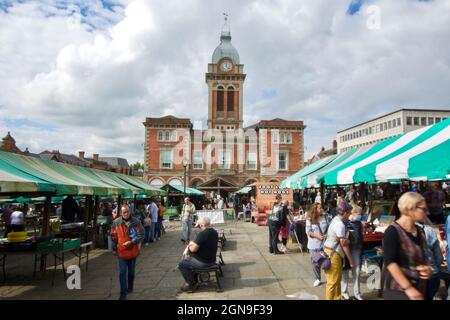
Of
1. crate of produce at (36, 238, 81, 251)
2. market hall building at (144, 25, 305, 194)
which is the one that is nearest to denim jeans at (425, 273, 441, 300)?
crate of produce at (36, 238, 81, 251)

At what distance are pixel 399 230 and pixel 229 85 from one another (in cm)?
4669

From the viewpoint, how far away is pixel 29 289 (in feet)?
23.1

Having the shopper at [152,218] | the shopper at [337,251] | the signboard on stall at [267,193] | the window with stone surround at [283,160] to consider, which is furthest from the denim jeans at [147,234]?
the window with stone surround at [283,160]

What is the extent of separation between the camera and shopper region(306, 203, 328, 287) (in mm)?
6246

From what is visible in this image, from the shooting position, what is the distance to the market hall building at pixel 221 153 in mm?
43469

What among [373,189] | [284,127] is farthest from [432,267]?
[284,127]

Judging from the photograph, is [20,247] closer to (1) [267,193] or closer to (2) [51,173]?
(2) [51,173]

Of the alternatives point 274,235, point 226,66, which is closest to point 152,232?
point 274,235

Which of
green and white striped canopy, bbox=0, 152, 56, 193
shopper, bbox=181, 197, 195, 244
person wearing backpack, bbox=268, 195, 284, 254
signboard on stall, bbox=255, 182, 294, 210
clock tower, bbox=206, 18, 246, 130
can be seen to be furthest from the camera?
clock tower, bbox=206, 18, 246, 130

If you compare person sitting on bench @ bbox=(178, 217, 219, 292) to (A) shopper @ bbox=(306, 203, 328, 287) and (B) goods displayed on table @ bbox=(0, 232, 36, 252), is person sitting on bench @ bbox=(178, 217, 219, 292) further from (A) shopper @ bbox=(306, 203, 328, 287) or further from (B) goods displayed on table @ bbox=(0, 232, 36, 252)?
(B) goods displayed on table @ bbox=(0, 232, 36, 252)

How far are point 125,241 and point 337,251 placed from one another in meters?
3.66

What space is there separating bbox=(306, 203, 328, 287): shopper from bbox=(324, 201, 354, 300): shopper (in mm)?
862
